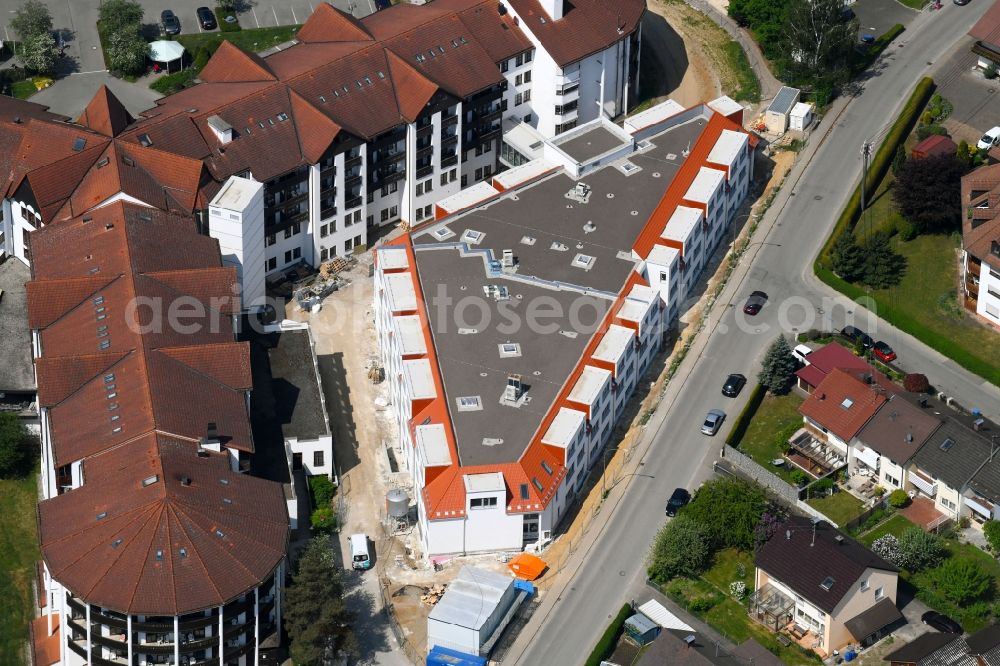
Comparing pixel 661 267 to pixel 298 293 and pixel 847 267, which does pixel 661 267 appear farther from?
pixel 298 293

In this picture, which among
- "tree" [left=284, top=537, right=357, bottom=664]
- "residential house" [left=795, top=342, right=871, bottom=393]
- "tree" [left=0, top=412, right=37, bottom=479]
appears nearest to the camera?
"tree" [left=284, top=537, right=357, bottom=664]

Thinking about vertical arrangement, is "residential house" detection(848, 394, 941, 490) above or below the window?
above

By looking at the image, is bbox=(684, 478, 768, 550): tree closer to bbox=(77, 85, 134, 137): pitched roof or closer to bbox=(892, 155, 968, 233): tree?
bbox=(892, 155, 968, 233): tree

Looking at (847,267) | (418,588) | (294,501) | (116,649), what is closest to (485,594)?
(418,588)

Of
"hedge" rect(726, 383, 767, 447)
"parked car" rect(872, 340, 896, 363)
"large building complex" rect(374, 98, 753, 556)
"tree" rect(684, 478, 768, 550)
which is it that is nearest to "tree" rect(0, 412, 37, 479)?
"large building complex" rect(374, 98, 753, 556)

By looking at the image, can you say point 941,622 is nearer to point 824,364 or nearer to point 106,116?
point 824,364

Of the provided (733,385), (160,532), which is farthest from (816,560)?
(160,532)

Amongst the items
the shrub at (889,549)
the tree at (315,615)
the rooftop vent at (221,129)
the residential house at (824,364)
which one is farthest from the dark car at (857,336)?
the rooftop vent at (221,129)
